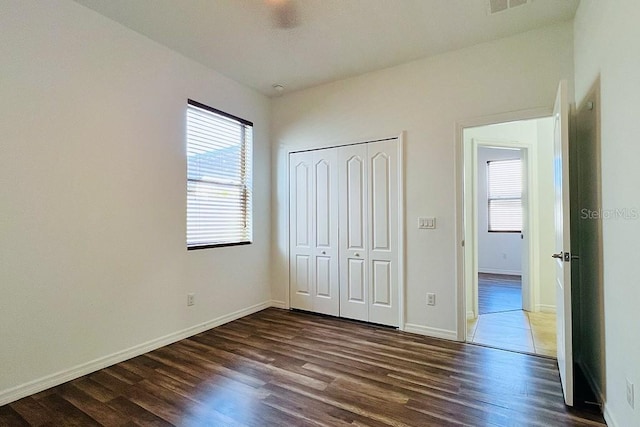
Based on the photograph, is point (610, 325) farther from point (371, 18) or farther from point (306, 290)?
point (306, 290)

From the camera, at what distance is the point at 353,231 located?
3762mm

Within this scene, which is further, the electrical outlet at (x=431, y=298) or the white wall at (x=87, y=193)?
the electrical outlet at (x=431, y=298)

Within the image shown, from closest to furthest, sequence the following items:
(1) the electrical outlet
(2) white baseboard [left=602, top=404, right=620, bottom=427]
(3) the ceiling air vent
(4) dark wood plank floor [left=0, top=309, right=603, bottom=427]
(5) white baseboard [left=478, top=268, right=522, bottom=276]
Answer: (2) white baseboard [left=602, top=404, right=620, bottom=427] → (4) dark wood plank floor [left=0, top=309, right=603, bottom=427] → (3) the ceiling air vent → (1) the electrical outlet → (5) white baseboard [left=478, top=268, right=522, bottom=276]

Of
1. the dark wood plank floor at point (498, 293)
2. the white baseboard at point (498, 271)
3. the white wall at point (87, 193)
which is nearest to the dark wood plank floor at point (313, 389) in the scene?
the white wall at point (87, 193)

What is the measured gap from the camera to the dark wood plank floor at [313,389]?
192 centimetres

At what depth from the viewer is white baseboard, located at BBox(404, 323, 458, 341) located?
3141 millimetres

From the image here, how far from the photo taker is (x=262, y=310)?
4203mm

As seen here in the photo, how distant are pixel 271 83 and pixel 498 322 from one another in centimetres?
384

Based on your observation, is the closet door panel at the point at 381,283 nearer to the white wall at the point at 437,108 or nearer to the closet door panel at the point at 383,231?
the closet door panel at the point at 383,231

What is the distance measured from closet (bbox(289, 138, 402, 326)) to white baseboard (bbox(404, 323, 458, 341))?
17 cm

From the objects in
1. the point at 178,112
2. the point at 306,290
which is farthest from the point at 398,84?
the point at 306,290

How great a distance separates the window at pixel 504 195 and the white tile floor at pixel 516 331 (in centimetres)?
329

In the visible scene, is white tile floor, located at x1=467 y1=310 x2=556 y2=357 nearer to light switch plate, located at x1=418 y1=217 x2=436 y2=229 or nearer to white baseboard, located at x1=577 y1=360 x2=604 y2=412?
white baseboard, located at x1=577 y1=360 x2=604 y2=412

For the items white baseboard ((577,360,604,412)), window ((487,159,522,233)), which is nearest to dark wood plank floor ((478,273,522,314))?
window ((487,159,522,233))
